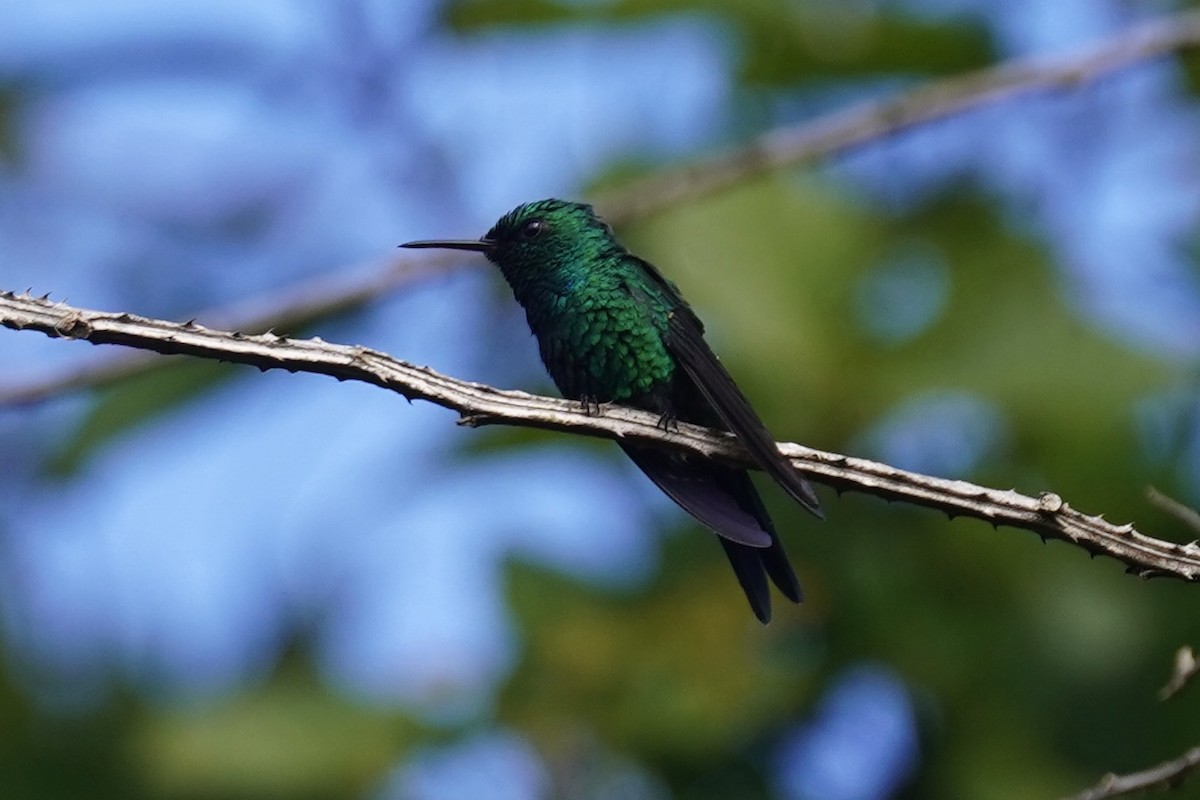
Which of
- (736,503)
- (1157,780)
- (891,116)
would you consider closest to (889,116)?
(891,116)

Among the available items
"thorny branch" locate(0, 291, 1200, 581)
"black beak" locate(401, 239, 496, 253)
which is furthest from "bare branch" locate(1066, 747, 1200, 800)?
"black beak" locate(401, 239, 496, 253)

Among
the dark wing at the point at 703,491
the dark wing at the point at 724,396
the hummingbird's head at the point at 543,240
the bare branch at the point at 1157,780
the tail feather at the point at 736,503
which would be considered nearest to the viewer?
the bare branch at the point at 1157,780

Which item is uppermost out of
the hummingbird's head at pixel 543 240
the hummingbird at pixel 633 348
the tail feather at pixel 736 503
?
the hummingbird's head at pixel 543 240

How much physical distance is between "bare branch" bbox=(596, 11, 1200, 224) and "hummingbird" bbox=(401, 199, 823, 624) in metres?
0.49

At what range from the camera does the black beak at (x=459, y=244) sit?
169 inches

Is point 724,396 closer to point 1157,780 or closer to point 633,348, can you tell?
point 633,348

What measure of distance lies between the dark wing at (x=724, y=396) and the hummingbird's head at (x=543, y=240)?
0.23 metres

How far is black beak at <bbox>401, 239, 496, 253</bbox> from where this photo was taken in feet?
14.1

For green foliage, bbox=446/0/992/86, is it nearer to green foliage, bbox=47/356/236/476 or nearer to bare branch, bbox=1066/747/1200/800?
green foliage, bbox=47/356/236/476

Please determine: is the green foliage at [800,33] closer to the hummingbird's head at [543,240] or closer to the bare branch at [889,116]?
the bare branch at [889,116]

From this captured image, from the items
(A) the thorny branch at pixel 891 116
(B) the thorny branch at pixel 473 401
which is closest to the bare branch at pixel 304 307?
(A) the thorny branch at pixel 891 116

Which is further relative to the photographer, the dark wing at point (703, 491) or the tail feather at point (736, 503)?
the tail feather at point (736, 503)

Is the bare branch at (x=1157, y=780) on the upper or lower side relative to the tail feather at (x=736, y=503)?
lower

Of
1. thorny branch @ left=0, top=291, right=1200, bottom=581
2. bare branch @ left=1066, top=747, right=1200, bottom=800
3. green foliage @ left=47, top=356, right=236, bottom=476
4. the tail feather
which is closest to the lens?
bare branch @ left=1066, top=747, right=1200, bottom=800
